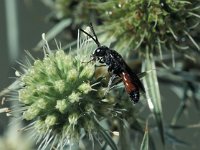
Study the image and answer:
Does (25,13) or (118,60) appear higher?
(25,13)

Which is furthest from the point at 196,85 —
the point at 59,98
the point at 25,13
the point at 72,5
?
the point at 25,13

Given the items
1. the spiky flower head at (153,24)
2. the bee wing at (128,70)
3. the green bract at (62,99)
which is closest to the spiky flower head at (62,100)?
the green bract at (62,99)

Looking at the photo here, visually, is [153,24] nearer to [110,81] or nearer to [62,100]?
[110,81]

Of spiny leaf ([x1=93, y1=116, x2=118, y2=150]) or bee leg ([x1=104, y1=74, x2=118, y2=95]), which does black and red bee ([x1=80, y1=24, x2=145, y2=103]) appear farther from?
spiny leaf ([x1=93, y1=116, x2=118, y2=150])

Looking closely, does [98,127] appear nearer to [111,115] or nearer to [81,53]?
[111,115]

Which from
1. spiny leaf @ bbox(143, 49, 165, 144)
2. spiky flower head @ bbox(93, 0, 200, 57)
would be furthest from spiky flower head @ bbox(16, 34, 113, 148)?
spiky flower head @ bbox(93, 0, 200, 57)
